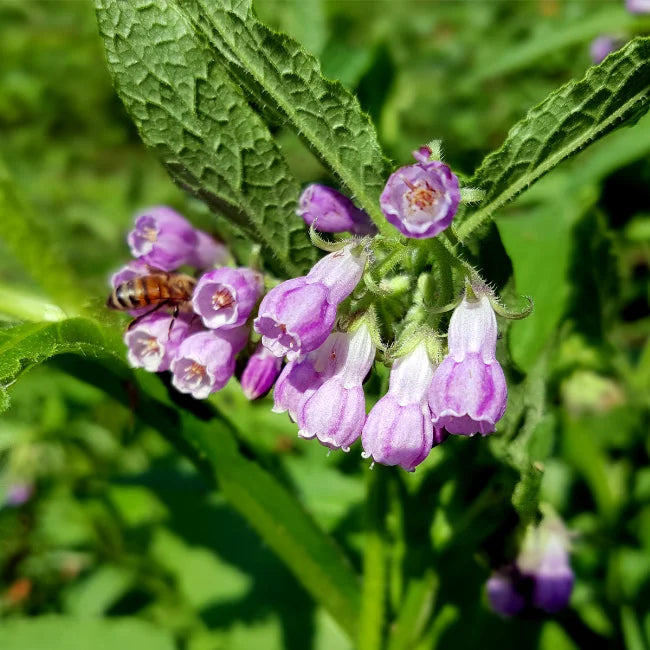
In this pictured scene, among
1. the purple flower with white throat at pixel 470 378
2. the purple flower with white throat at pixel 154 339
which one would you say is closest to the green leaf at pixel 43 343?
the purple flower with white throat at pixel 154 339

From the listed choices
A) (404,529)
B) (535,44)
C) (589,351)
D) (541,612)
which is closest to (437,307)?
(404,529)

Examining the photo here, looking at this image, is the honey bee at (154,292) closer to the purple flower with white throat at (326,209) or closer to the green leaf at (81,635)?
the purple flower with white throat at (326,209)

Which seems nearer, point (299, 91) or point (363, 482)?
point (299, 91)

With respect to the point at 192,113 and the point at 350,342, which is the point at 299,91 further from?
the point at 350,342

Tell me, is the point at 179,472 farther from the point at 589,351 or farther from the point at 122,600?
the point at 589,351

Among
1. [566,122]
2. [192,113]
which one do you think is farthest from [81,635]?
[566,122]

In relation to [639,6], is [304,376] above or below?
above

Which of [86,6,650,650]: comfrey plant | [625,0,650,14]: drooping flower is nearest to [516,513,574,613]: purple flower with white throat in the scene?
[86,6,650,650]: comfrey plant
